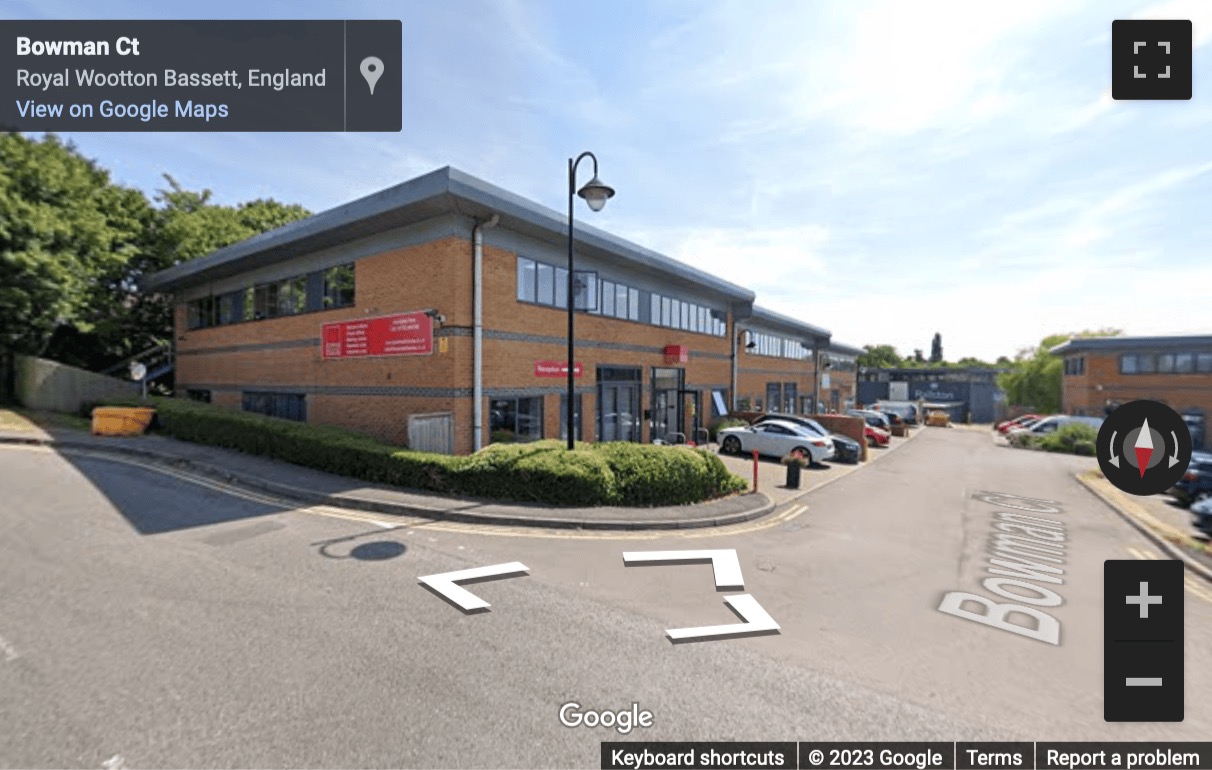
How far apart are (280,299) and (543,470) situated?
1386cm

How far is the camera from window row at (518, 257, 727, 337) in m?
15.0

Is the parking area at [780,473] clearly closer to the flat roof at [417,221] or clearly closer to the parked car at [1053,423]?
the flat roof at [417,221]

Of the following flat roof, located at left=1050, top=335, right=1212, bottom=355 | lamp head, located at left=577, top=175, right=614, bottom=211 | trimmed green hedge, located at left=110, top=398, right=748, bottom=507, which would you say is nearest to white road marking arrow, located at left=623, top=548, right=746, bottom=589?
trimmed green hedge, located at left=110, top=398, right=748, bottom=507

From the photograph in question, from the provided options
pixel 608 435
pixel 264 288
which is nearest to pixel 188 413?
pixel 264 288

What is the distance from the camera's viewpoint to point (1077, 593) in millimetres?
6664

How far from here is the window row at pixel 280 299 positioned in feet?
51.2

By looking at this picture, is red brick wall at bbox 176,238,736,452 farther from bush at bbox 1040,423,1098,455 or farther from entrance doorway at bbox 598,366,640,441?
bush at bbox 1040,423,1098,455

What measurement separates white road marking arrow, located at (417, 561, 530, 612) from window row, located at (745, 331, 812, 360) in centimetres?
2432

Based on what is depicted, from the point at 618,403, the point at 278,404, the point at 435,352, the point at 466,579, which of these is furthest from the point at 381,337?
the point at 466,579

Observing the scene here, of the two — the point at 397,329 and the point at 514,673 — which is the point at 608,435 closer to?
the point at 397,329

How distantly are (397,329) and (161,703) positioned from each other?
10.9m
